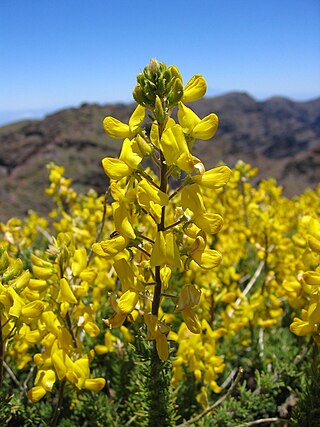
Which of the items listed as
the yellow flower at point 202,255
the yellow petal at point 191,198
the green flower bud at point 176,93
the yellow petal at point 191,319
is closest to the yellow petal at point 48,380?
the yellow petal at point 191,319

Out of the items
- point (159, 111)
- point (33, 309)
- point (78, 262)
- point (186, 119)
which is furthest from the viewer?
point (78, 262)

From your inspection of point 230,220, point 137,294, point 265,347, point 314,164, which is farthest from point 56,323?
point 314,164

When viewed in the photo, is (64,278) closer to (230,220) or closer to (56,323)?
(56,323)

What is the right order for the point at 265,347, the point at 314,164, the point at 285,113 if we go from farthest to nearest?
the point at 285,113, the point at 314,164, the point at 265,347

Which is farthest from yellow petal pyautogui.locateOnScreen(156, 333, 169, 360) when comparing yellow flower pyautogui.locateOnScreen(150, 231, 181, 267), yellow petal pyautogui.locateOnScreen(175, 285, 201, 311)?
yellow flower pyautogui.locateOnScreen(150, 231, 181, 267)

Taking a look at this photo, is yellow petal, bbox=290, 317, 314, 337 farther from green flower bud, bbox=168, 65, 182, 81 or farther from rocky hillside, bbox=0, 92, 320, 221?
rocky hillside, bbox=0, 92, 320, 221

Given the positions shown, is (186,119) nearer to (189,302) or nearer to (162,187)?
(162,187)

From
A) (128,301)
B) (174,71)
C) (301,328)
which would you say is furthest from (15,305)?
(301,328)

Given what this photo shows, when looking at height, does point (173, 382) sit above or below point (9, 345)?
below
